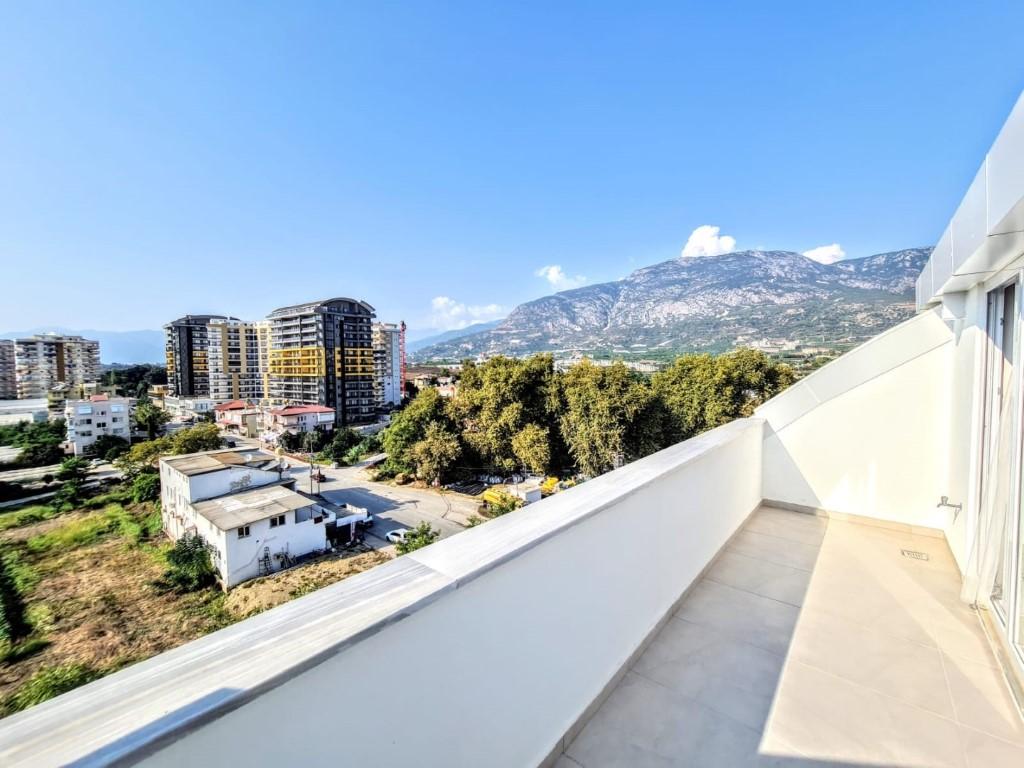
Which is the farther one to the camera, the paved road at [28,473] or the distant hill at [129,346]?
the distant hill at [129,346]

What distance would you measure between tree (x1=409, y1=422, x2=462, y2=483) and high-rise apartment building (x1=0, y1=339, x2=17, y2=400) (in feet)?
204

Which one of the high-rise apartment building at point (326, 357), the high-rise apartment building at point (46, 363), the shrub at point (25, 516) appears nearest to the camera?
the shrub at point (25, 516)

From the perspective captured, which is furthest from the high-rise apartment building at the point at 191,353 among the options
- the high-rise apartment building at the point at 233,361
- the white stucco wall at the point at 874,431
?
the white stucco wall at the point at 874,431

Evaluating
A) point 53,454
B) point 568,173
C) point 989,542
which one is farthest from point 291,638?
point 53,454

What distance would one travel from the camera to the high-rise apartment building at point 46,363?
45469mm

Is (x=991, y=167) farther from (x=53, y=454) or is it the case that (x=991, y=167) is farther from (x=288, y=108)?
(x=53, y=454)

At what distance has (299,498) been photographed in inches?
535

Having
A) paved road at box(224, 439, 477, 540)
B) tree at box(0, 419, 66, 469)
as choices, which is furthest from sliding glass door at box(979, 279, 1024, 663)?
tree at box(0, 419, 66, 469)

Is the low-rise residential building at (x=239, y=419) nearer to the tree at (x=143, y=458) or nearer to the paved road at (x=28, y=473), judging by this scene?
the paved road at (x=28, y=473)

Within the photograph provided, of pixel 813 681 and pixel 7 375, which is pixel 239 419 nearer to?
pixel 813 681

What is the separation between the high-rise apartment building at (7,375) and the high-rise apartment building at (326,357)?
38.6 m

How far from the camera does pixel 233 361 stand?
42875 mm

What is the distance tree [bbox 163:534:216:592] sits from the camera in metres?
12.2

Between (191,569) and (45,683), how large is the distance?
3.61 metres
